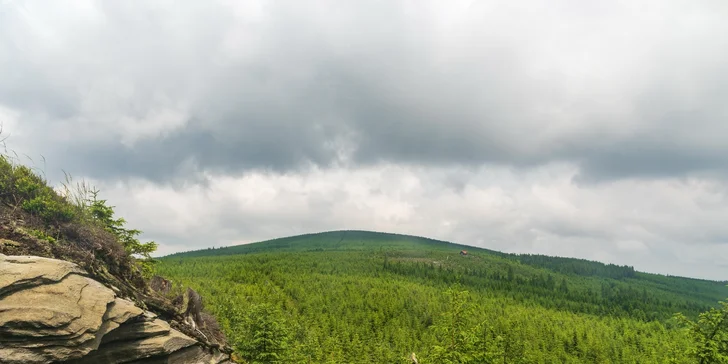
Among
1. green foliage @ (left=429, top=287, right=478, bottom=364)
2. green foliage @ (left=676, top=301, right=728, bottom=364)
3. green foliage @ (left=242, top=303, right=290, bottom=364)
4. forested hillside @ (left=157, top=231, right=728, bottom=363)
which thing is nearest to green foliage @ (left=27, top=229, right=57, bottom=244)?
green foliage @ (left=242, top=303, right=290, bottom=364)

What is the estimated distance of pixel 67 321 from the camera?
10.7m

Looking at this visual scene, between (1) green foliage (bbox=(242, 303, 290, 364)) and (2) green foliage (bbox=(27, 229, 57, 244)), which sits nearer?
(2) green foliage (bbox=(27, 229, 57, 244))

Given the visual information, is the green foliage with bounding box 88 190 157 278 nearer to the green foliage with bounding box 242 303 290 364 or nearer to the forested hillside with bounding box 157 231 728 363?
the green foliage with bounding box 242 303 290 364

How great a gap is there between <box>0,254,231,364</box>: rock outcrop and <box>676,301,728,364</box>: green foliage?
22.1 metres

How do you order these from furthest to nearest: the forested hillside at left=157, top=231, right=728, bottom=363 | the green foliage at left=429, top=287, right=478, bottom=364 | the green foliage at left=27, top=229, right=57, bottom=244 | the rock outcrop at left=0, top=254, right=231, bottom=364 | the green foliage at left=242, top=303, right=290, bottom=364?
the forested hillside at left=157, top=231, right=728, bottom=363
the green foliage at left=242, top=303, right=290, bottom=364
the green foliage at left=429, top=287, right=478, bottom=364
the green foliage at left=27, top=229, right=57, bottom=244
the rock outcrop at left=0, top=254, right=231, bottom=364

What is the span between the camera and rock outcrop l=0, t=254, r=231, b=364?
10.0m

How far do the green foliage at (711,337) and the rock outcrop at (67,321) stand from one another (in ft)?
72.5

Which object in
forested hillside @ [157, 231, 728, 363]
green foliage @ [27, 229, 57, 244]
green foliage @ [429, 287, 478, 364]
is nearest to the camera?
green foliage @ [27, 229, 57, 244]

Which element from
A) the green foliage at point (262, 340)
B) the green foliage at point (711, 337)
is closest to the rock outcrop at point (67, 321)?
the green foliage at point (262, 340)

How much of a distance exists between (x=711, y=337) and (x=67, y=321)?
2477cm

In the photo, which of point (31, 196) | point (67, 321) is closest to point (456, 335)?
point (67, 321)

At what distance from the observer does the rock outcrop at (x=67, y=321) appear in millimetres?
10047

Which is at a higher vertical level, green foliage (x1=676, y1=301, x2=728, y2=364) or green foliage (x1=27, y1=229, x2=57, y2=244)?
green foliage (x1=27, y1=229, x2=57, y2=244)

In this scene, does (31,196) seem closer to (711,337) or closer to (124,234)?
(124,234)
